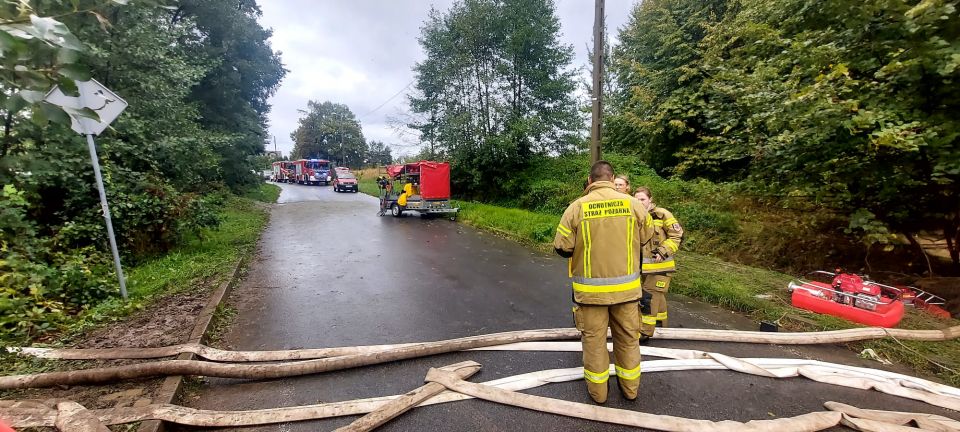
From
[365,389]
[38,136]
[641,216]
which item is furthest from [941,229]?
[38,136]

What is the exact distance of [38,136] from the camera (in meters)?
4.83

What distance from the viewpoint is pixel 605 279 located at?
2.99 m

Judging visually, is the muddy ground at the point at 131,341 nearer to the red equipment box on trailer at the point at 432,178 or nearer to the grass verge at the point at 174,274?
the grass verge at the point at 174,274

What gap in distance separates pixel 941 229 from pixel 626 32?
17086 millimetres

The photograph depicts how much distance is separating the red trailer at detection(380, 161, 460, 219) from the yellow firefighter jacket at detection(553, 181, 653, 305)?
36.9 ft

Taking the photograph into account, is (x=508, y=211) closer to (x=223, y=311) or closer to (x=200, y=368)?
(x=223, y=311)

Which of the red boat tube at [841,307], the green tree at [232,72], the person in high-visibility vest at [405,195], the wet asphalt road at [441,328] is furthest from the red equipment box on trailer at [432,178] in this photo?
the red boat tube at [841,307]

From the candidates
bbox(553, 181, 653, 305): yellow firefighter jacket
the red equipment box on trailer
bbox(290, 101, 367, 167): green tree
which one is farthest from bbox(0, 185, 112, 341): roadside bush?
bbox(290, 101, 367, 167): green tree

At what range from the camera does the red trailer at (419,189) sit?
1423 cm

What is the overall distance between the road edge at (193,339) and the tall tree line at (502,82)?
39.6 feet

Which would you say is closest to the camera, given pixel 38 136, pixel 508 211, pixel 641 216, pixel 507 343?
pixel 641 216

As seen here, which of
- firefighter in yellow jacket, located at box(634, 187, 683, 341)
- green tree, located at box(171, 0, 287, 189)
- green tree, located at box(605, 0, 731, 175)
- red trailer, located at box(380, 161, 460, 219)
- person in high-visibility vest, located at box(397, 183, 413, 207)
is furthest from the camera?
green tree, located at box(171, 0, 287, 189)

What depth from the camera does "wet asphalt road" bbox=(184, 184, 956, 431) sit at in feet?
9.78

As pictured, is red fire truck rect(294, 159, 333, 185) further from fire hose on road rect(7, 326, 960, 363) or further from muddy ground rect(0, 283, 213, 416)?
fire hose on road rect(7, 326, 960, 363)
